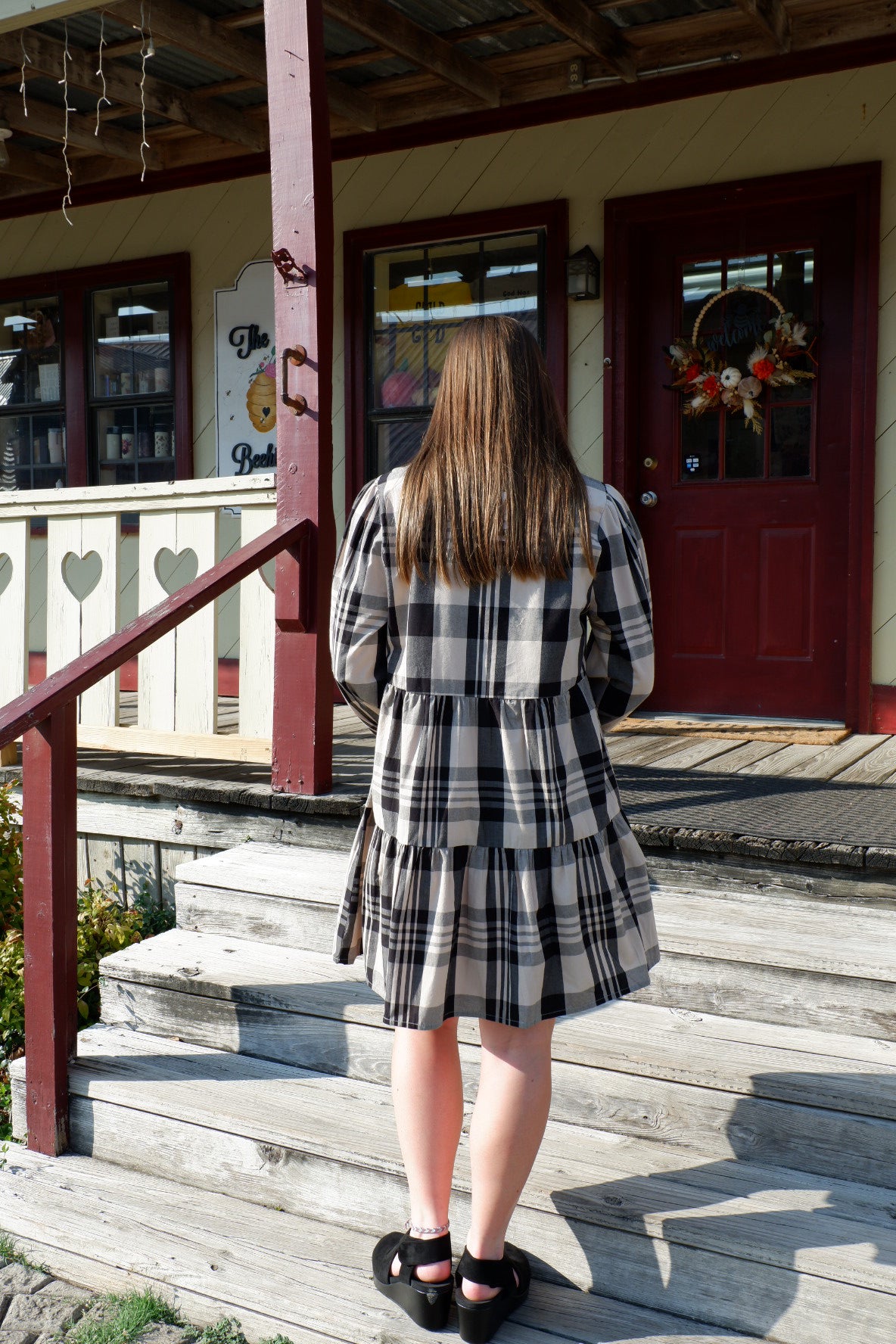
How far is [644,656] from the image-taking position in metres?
1.98

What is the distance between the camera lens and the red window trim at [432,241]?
17.6ft

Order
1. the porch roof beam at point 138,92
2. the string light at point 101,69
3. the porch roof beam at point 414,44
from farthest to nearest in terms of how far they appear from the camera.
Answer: the porch roof beam at point 138,92 < the porch roof beam at point 414,44 < the string light at point 101,69

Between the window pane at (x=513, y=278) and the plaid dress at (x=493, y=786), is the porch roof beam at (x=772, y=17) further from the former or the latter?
the plaid dress at (x=493, y=786)

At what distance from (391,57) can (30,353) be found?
2936mm

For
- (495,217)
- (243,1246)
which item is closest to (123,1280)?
(243,1246)

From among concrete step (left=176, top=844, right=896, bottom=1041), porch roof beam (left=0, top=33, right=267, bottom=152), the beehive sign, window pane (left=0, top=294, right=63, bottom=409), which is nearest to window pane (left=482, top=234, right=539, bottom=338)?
the beehive sign

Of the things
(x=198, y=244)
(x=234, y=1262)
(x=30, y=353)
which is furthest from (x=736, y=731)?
(x=30, y=353)

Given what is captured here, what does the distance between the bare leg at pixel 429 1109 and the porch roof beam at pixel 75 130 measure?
5.10m

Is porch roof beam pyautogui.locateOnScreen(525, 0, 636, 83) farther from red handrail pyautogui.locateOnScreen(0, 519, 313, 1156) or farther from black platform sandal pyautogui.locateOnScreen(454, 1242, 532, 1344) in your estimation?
black platform sandal pyautogui.locateOnScreen(454, 1242, 532, 1344)

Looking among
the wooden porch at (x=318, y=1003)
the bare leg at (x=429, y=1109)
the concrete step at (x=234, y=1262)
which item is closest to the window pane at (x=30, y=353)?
the wooden porch at (x=318, y=1003)

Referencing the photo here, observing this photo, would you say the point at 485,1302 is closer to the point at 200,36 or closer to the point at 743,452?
the point at 743,452

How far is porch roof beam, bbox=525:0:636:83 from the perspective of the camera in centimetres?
433

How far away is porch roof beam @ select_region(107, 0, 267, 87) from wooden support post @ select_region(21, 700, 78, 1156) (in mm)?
3198

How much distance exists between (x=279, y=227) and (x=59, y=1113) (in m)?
2.48
